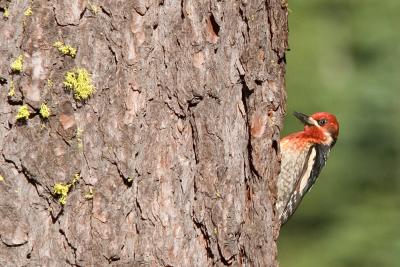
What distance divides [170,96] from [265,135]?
544 millimetres

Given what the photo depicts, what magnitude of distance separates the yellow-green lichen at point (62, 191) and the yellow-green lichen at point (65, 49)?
463 millimetres

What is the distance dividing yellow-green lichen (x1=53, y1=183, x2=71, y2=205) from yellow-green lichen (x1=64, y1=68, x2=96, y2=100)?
317 millimetres

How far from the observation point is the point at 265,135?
4.05m

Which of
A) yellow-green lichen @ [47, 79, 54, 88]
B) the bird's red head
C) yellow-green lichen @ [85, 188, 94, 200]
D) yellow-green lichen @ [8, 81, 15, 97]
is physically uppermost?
yellow-green lichen @ [47, 79, 54, 88]

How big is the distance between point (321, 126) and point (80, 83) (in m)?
3.93

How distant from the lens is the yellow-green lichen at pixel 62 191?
3.51 metres

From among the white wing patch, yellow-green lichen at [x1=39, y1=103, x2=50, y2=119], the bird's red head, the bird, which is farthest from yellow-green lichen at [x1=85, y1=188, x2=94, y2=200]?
the bird's red head

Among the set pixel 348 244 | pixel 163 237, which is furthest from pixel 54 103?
pixel 348 244

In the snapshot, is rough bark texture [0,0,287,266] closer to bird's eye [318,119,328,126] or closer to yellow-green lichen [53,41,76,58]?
yellow-green lichen [53,41,76,58]

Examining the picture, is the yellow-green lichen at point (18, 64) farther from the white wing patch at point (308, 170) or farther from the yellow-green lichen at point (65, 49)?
the white wing patch at point (308, 170)

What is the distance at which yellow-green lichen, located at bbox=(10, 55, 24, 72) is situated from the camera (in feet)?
11.3

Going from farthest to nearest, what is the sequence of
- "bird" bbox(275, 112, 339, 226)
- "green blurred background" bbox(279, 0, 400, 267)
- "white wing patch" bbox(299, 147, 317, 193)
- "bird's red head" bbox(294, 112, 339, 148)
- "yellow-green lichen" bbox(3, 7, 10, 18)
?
"green blurred background" bbox(279, 0, 400, 267) → "bird's red head" bbox(294, 112, 339, 148) → "white wing patch" bbox(299, 147, 317, 193) → "bird" bbox(275, 112, 339, 226) → "yellow-green lichen" bbox(3, 7, 10, 18)

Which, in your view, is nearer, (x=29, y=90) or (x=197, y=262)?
(x=29, y=90)

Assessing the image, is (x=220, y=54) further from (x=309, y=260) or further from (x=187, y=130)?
(x=309, y=260)
